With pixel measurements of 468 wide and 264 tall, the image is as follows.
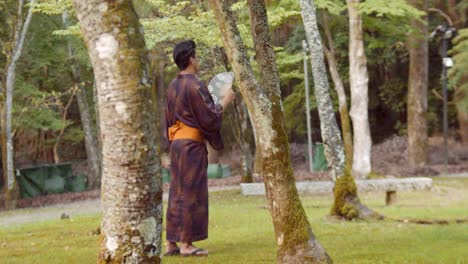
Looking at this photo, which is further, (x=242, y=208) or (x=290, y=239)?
(x=242, y=208)

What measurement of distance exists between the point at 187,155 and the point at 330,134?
411 centimetres

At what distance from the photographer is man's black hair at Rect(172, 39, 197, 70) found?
7684 mm

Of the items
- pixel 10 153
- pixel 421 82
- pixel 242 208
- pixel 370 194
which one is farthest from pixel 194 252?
pixel 421 82

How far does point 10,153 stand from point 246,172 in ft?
26.2

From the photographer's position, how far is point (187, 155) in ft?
25.3

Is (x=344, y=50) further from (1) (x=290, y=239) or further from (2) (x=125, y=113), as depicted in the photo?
(2) (x=125, y=113)

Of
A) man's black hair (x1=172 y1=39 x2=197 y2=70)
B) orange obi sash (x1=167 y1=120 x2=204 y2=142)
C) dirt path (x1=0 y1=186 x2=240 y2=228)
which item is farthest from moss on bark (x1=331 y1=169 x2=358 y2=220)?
dirt path (x1=0 y1=186 x2=240 y2=228)

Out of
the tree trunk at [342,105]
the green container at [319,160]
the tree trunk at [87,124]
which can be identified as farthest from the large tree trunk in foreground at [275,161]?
the green container at [319,160]

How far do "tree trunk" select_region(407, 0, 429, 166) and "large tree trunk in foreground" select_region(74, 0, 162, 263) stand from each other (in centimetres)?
2395

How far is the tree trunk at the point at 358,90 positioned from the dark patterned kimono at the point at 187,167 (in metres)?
15.0

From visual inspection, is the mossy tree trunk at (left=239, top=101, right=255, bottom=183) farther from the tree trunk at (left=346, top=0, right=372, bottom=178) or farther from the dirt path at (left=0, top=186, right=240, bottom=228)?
the tree trunk at (left=346, top=0, right=372, bottom=178)

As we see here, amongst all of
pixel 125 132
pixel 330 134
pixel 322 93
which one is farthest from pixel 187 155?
pixel 330 134

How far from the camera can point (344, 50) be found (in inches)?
1328

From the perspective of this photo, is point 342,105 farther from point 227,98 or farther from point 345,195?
point 227,98
